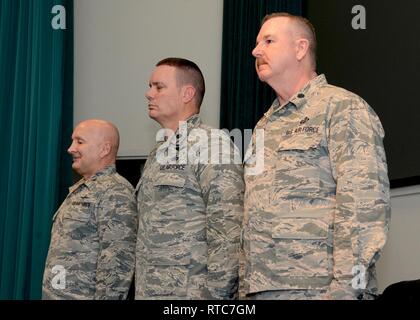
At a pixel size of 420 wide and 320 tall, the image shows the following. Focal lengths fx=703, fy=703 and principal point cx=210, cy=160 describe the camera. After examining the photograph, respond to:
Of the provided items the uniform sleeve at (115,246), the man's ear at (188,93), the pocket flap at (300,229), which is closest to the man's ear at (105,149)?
the uniform sleeve at (115,246)

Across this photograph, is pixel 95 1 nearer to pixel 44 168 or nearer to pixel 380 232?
pixel 44 168

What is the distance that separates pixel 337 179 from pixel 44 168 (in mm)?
2586

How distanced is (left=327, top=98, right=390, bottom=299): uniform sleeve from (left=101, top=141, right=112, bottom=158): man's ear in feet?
4.80

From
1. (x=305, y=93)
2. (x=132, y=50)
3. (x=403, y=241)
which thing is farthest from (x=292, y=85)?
(x=132, y=50)

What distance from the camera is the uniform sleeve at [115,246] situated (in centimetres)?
290

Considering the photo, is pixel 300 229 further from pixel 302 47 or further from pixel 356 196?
pixel 302 47

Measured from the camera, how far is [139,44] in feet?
14.7

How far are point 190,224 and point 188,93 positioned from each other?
60 centimetres

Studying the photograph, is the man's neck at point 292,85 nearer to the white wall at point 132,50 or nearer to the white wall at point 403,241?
the white wall at point 403,241

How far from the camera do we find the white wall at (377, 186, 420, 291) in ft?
9.45

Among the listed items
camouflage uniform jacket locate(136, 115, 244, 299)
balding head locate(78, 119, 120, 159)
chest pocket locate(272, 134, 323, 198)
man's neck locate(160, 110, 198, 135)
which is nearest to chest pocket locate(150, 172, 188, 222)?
camouflage uniform jacket locate(136, 115, 244, 299)

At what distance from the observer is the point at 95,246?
3018 mm

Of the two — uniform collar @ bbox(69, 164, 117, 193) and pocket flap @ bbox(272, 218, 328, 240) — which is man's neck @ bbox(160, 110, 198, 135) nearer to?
uniform collar @ bbox(69, 164, 117, 193)

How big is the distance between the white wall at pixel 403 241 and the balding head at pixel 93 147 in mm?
1315
